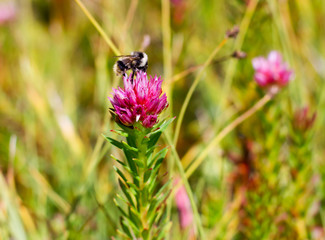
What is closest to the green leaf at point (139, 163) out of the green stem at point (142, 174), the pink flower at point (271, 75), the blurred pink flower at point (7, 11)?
the green stem at point (142, 174)

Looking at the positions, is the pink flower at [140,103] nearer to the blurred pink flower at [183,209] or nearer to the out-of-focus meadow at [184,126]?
the out-of-focus meadow at [184,126]

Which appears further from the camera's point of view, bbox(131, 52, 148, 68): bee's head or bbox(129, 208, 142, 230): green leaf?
bbox(131, 52, 148, 68): bee's head

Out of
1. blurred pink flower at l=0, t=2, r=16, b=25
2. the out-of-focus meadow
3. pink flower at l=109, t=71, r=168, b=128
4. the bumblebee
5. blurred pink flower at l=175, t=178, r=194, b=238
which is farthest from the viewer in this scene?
blurred pink flower at l=0, t=2, r=16, b=25

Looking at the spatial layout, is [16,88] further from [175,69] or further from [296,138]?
[296,138]

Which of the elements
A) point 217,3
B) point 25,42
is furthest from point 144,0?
point 25,42

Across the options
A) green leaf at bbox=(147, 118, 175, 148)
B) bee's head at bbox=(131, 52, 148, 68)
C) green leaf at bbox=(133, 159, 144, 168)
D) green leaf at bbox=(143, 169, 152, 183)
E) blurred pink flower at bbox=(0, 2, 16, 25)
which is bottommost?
green leaf at bbox=(143, 169, 152, 183)

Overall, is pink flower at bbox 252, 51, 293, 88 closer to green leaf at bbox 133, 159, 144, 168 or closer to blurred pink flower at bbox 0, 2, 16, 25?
green leaf at bbox 133, 159, 144, 168

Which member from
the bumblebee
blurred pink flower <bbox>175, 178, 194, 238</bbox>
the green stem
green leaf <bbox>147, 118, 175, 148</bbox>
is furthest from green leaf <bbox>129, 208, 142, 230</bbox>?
blurred pink flower <bbox>175, 178, 194, 238</bbox>
